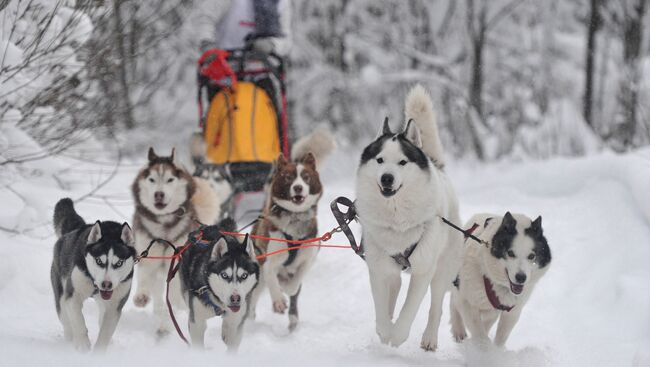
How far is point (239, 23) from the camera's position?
296 inches

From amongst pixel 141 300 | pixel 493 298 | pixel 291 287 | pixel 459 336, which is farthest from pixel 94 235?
pixel 459 336

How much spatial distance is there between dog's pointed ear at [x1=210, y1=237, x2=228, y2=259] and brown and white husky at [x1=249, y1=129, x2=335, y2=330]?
1393 millimetres

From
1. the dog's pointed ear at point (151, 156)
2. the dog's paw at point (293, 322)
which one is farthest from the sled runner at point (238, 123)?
the dog's paw at point (293, 322)


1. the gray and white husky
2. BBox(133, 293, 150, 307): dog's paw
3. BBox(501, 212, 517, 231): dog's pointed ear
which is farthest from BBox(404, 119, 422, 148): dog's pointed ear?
BBox(133, 293, 150, 307): dog's paw

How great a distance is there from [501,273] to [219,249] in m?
1.50

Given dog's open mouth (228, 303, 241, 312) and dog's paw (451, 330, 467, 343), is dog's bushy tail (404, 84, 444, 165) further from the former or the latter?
dog's open mouth (228, 303, 241, 312)

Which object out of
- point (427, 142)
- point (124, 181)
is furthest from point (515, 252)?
point (124, 181)

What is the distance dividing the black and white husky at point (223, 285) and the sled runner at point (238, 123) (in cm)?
284

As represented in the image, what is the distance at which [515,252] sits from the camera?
11.5 feet

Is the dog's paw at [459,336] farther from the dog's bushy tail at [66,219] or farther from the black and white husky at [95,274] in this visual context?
the dog's bushy tail at [66,219]

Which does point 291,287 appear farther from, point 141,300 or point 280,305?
point 141,300

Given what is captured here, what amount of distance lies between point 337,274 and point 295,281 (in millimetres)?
1234

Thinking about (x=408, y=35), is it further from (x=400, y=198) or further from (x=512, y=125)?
(x=400, y=198)

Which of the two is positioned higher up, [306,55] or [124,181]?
[306,55]
